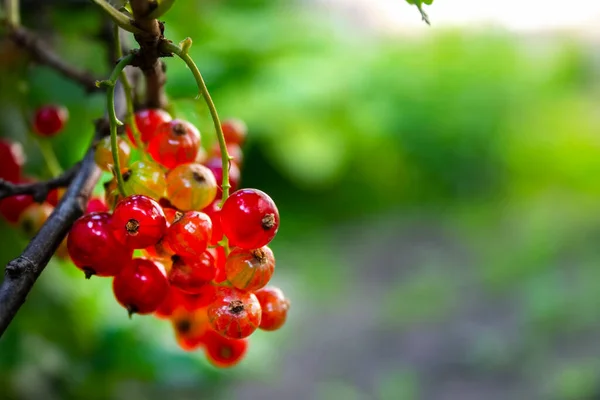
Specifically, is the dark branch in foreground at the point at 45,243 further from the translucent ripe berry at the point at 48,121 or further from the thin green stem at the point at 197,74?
the translucent ripe berry at the point at 48,121

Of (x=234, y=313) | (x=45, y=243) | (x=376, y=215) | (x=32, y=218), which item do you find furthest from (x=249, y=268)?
(x=376, y=215)

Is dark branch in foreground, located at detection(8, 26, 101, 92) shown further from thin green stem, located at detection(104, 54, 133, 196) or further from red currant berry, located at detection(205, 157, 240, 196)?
thin green stem, located at detection(104, 54, 133, 196)

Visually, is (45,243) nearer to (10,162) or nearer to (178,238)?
(178,238)

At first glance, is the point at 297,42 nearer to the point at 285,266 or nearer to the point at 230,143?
the point at 285,266

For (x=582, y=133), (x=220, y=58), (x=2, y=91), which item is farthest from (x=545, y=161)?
(x=2, y=91)

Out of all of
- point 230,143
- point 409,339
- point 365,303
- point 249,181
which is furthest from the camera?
point 249,181

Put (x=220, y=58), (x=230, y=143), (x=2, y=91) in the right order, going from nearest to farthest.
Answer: (x=230, y=143) < (x=2, y=91) < (x=220, y=58)

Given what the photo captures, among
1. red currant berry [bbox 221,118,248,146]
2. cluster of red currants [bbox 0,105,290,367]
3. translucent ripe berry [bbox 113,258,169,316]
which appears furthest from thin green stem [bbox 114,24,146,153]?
red currant berry [bbox 221,118,248,146]
